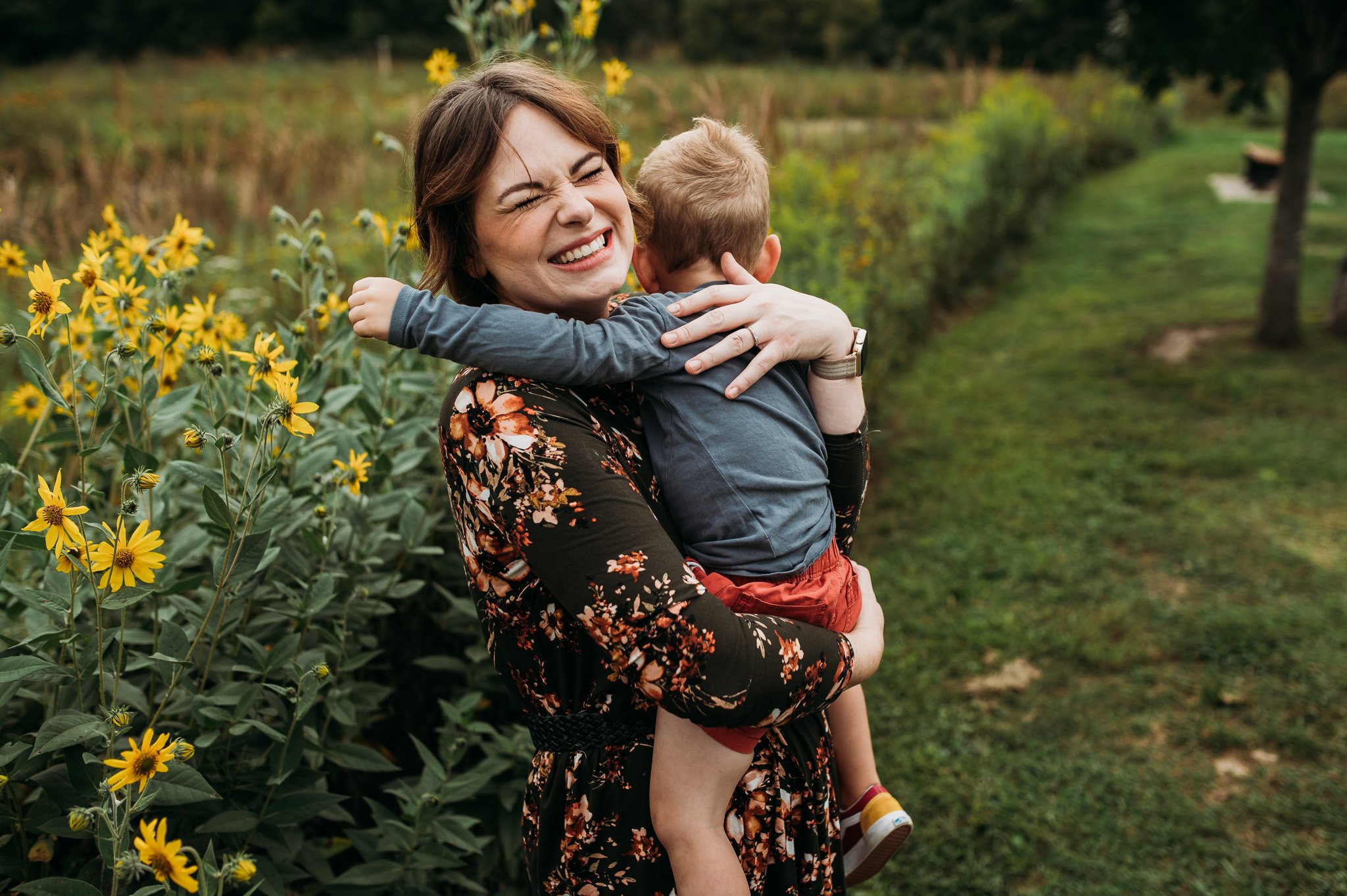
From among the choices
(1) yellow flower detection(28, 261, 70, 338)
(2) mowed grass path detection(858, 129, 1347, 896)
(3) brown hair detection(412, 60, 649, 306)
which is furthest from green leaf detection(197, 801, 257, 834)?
(2) mowed grass path detection(858, 129, 1347, 896)

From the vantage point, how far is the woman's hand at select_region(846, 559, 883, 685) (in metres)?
1.24

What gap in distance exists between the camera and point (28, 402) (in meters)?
1.85

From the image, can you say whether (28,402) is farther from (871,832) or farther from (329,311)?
(871,832)

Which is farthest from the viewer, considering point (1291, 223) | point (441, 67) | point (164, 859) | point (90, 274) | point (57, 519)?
point (1291, 223)

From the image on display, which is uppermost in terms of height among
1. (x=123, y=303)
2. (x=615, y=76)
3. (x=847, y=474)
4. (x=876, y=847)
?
(x=615, y=76)

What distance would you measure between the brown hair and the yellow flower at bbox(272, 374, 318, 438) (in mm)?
223

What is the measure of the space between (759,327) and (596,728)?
595 millimetres

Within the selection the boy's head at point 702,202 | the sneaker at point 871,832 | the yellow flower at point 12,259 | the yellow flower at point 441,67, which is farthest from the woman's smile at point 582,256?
the yellow flower at point 441,67

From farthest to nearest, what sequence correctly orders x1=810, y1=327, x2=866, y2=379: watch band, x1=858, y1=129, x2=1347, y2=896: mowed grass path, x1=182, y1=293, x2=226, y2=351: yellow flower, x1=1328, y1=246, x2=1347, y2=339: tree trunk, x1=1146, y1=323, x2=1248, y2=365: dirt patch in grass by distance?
x1=1146, y1=323, x2=1248, y2=365: dirt patch in grass → x1=1328, y1=246, x2=1347, y2=339: tree trunk → x1=858, y1=129, x2=1347, y2=896: mowed grass path → x1=182, y1=293, x2=226, y2=351: yellow flower → x1=810, y1=327, x2=866, y2=379: watch band

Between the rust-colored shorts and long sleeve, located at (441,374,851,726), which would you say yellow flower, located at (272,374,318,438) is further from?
the rust-colored shorts

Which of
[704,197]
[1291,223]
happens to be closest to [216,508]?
[704,197]

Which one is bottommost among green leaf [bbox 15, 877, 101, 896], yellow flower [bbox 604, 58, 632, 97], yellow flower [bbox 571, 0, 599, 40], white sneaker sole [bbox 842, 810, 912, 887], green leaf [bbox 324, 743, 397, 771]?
white sneaker sole [bbox 842, 810, 912, 887]

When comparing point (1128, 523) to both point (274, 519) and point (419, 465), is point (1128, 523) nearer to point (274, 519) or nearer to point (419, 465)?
point (419, 465)

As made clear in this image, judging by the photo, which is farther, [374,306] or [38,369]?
[38,369]
